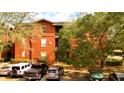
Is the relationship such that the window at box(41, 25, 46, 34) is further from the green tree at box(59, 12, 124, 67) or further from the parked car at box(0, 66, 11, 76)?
the parked car at box(0, 66, 11, 76)

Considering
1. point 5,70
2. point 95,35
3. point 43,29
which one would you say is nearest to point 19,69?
point 5,70

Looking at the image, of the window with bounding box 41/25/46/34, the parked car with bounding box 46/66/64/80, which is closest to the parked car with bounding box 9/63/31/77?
the parked car with bounding box 46/66/64/80

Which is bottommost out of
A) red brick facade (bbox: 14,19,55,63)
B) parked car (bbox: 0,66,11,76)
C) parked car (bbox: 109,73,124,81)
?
parked car (bbox: 109,73,124,81)

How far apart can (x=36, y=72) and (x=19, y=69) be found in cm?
40

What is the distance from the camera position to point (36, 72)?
6812 millimetres

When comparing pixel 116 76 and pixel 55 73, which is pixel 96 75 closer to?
pixel 116 76

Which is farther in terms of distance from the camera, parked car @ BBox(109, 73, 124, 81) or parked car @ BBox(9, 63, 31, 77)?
parked car @ BBox(9, 63, 31, 77)

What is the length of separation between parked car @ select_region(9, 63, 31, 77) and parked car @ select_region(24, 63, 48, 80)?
3.6 inches

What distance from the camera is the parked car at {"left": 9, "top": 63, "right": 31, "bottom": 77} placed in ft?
22.1

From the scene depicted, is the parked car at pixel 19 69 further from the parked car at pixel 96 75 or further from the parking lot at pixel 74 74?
the parked car at pixel 96 75

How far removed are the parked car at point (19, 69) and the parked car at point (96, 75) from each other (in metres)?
1.43

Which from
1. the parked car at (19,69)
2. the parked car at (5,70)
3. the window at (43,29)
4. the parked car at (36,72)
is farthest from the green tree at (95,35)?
the parked car at (5,70)

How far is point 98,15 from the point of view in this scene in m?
6.68

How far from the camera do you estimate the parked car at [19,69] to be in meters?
6.73
